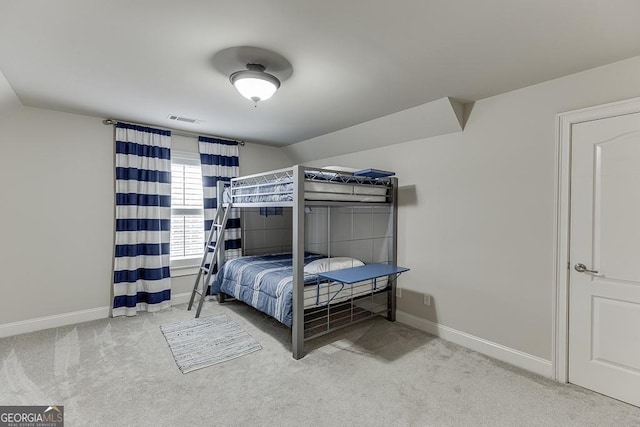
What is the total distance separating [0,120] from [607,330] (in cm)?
573

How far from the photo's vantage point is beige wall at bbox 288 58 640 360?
2.45 metres

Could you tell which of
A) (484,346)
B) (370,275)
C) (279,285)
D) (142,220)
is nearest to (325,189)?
(370,275)

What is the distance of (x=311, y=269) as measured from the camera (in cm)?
326

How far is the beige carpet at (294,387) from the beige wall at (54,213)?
50cm

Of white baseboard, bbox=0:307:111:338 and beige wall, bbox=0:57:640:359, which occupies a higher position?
beige wall, bbox=0:57:640:359

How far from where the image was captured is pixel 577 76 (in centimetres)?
229

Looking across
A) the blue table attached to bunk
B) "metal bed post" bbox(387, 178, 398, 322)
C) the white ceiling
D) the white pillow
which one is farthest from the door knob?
the white pillow

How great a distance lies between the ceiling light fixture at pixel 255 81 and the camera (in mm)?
2182

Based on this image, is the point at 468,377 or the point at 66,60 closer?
the point at 66,60

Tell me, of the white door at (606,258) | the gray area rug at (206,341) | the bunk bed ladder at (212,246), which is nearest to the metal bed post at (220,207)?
the bunk bed ladder at (212,246)

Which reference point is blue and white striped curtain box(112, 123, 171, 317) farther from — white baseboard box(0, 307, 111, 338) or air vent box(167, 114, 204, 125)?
air vent box(167, 114, 204, 125)

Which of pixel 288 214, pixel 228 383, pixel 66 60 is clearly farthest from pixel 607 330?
pixel 66 60

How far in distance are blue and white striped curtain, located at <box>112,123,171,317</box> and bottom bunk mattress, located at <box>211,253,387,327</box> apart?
838 millimetres

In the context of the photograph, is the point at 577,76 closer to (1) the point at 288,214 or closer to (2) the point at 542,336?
(2) the point at 542,336
